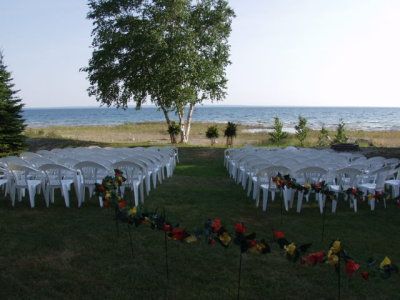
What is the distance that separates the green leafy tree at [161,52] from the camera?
2272cm

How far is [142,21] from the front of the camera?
23.3m

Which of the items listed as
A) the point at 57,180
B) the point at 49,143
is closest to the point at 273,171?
the point at 57,180

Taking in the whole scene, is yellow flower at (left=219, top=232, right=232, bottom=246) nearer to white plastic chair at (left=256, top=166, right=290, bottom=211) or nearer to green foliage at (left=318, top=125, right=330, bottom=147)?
white plastic chair at (left=256, top=166, right=290, bottom=211)

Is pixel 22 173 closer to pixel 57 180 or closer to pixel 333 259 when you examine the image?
pixel 57 180

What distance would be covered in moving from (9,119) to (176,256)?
1384 centimetres

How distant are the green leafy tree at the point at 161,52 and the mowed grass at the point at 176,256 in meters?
15.4

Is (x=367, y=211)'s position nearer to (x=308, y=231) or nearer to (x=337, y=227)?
(x=337, y=227)

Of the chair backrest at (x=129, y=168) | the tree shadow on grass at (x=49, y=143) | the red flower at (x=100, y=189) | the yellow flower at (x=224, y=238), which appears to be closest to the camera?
the yellow flower at (x=224, y=238)

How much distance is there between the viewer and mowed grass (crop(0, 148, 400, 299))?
13.9ft

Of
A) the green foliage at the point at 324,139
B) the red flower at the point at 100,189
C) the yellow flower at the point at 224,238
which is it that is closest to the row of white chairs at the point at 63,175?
the red flower at the point at 100,189

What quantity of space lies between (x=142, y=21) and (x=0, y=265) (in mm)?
20217

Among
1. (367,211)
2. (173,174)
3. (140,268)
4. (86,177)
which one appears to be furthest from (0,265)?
(173,174)

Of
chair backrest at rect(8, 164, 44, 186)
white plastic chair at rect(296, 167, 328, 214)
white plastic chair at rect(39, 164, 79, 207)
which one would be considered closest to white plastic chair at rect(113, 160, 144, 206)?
white plastic chair at rect(39, 164, 79, 207)

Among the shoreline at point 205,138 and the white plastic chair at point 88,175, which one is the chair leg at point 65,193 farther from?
the shoreline at point 205,138
